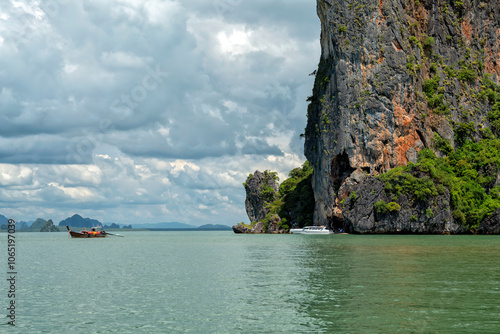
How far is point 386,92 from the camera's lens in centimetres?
9131

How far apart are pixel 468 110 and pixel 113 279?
3556 inches

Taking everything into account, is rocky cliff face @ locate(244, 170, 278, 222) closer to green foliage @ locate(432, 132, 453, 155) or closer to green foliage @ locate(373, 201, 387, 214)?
green foliage @ locate(432, 132, 453, 155)

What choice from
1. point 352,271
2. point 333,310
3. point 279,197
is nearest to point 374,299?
point 333,310

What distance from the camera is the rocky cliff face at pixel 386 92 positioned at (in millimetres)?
90688

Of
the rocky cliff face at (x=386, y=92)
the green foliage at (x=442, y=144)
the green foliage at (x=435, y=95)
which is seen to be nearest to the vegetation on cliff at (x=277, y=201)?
the rocky cliff face at (x=386, y=92)

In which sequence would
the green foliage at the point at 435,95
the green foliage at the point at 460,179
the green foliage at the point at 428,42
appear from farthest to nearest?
1. the green foliage at the point at 428,42
2. the green foliage at the point at 435,95
3. the green foliage at the point at 460,179

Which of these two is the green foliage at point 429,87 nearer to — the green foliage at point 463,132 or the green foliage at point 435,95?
the green foliage at point 435,95

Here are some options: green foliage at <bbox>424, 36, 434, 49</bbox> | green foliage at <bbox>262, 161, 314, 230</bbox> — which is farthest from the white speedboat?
green foliage at <bbox>424, 36, 434, 49</bbox>

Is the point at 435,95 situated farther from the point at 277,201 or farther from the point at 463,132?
the point at 277,201

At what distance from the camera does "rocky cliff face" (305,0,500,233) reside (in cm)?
9069

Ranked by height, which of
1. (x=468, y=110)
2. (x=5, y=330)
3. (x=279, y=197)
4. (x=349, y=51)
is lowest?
(x=5, y=330)

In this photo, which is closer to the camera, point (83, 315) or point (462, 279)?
point (83, 315)

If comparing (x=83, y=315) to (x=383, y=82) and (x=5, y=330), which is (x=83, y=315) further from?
(x=383, y=82)

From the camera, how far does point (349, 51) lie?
3666 inches
